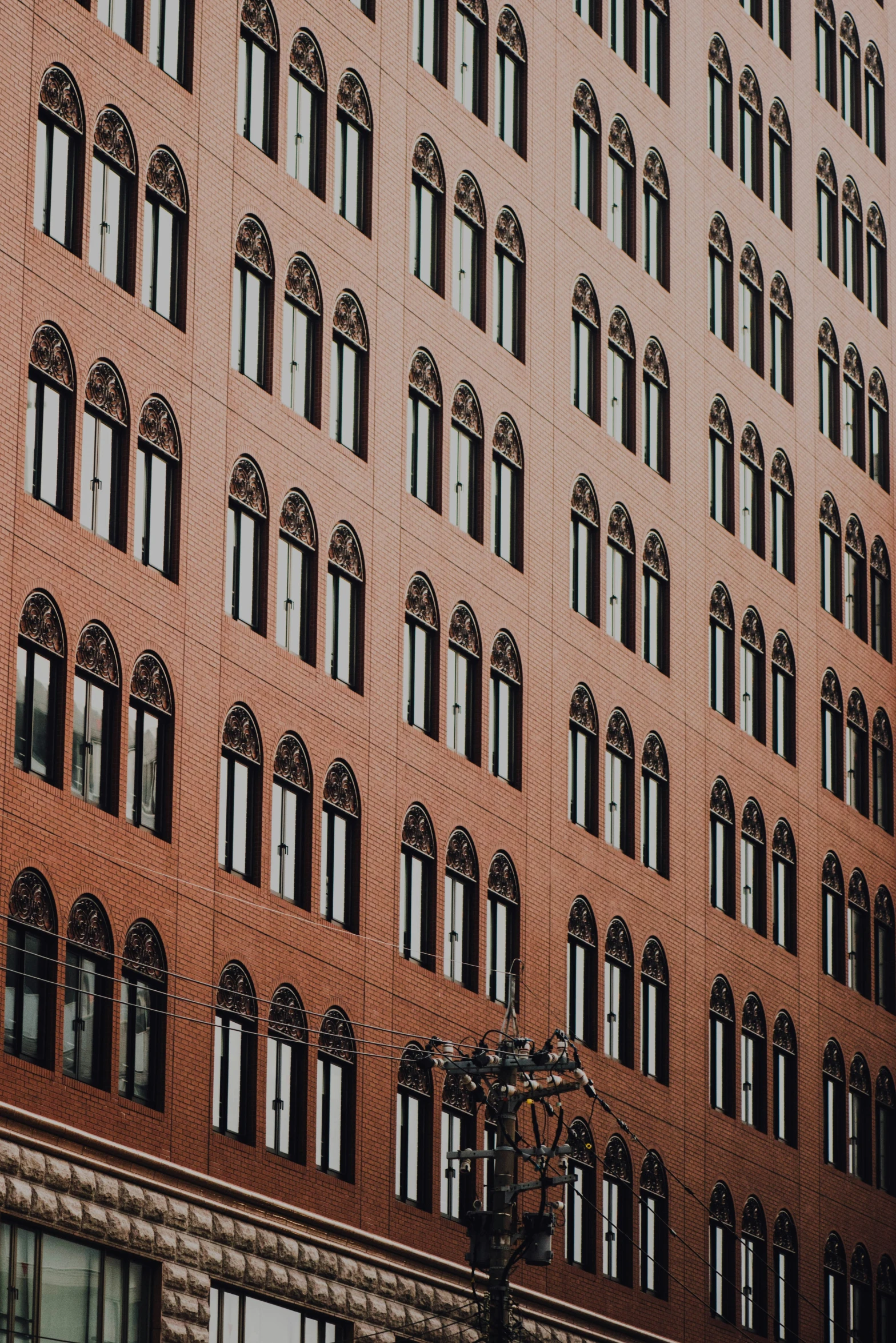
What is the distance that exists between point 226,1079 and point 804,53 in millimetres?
34813

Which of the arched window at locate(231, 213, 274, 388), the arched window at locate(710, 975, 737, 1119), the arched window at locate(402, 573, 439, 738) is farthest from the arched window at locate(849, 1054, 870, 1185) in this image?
the arched window at locate(231, 213, 274, 388)

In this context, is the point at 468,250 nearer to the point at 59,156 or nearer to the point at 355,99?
the point at 355,99

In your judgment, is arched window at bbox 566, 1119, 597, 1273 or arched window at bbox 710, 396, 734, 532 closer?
arched window at bbox 566, 1119, 597, 1273

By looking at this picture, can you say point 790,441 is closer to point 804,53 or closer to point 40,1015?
point 804,53

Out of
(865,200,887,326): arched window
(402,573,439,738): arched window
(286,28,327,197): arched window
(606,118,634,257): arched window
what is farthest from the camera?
(865,200,887,326): arched window

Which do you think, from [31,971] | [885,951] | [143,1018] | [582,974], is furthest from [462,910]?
[885,951]

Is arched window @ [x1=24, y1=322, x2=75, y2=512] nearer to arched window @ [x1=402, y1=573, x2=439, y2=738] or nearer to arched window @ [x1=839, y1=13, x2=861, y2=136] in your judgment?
arched window @ [x1=402, y1=573, x2=439, y2=738]

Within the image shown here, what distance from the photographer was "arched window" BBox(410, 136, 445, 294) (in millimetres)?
48625

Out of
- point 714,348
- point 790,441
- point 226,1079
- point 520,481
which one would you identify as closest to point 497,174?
point 520,481

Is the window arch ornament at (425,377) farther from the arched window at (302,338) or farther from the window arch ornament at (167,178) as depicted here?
the window arch ornament at (167,178)

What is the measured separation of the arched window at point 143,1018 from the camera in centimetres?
3831

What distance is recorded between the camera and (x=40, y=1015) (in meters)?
36.8

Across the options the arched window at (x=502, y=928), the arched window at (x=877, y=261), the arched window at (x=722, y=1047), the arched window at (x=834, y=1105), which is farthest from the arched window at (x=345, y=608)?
the arched window at (x=877, y=261)

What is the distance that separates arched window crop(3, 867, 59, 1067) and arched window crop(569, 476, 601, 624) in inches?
697
